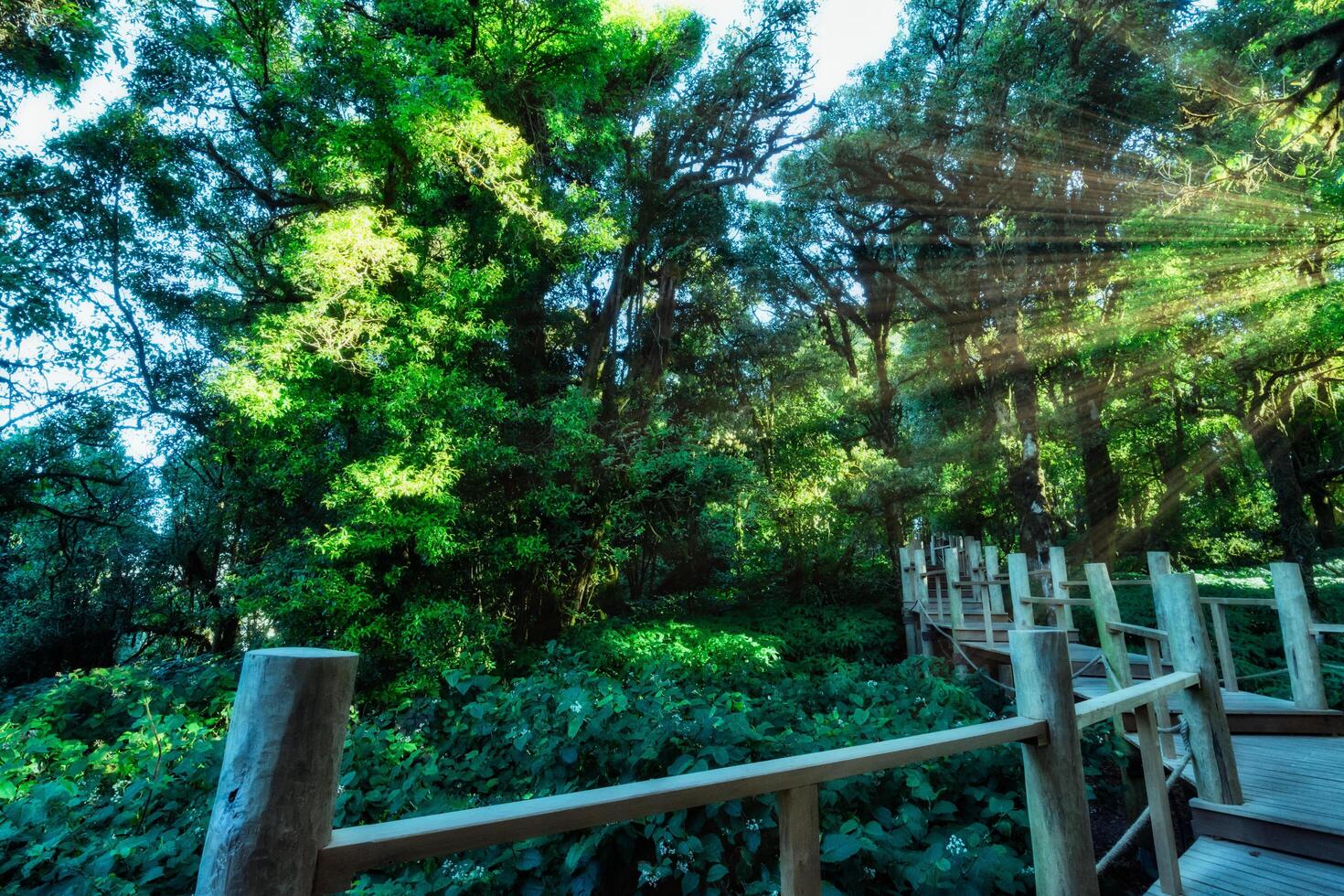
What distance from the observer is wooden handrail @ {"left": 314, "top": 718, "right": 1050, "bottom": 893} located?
1121 millimetres

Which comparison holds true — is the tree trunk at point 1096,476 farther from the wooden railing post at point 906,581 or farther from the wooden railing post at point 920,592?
the wooden railing post at point 920,592

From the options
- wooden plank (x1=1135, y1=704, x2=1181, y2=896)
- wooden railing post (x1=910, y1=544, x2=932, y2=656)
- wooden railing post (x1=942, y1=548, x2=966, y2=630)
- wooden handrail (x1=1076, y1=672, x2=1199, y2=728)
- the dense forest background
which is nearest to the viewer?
wooden handrail (x1=1076, y1=672, x2=1199, y2=728)

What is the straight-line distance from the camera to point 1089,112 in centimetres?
1211

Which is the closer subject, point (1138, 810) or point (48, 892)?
point (48, 892)

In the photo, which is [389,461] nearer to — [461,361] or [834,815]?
[461,361]

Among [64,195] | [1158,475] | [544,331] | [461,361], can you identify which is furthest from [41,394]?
[1158,475]

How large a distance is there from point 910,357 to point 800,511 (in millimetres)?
6210

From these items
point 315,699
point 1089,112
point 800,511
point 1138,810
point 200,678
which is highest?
point 1089,112

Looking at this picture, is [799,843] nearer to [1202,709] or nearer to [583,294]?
[1202,709]

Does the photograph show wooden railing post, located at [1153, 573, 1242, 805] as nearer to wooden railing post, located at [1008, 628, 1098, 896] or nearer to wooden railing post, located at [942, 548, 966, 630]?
wooden railing post, located at [1008, 628, 1098, 896]

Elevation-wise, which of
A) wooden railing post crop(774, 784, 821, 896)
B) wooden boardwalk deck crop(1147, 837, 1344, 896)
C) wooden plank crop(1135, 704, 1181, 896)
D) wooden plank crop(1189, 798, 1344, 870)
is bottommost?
wooden boardwalk deck crop(1147, 837, 1344, 896)

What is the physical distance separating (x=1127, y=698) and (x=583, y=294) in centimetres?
1298

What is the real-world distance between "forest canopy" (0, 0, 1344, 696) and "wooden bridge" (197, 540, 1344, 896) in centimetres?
516

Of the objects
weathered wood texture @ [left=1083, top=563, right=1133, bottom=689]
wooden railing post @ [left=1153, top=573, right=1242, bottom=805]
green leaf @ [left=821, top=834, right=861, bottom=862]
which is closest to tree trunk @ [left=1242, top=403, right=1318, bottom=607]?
weathered wood texture @ [left=1083, top=563, right=1133, bottom=689]
